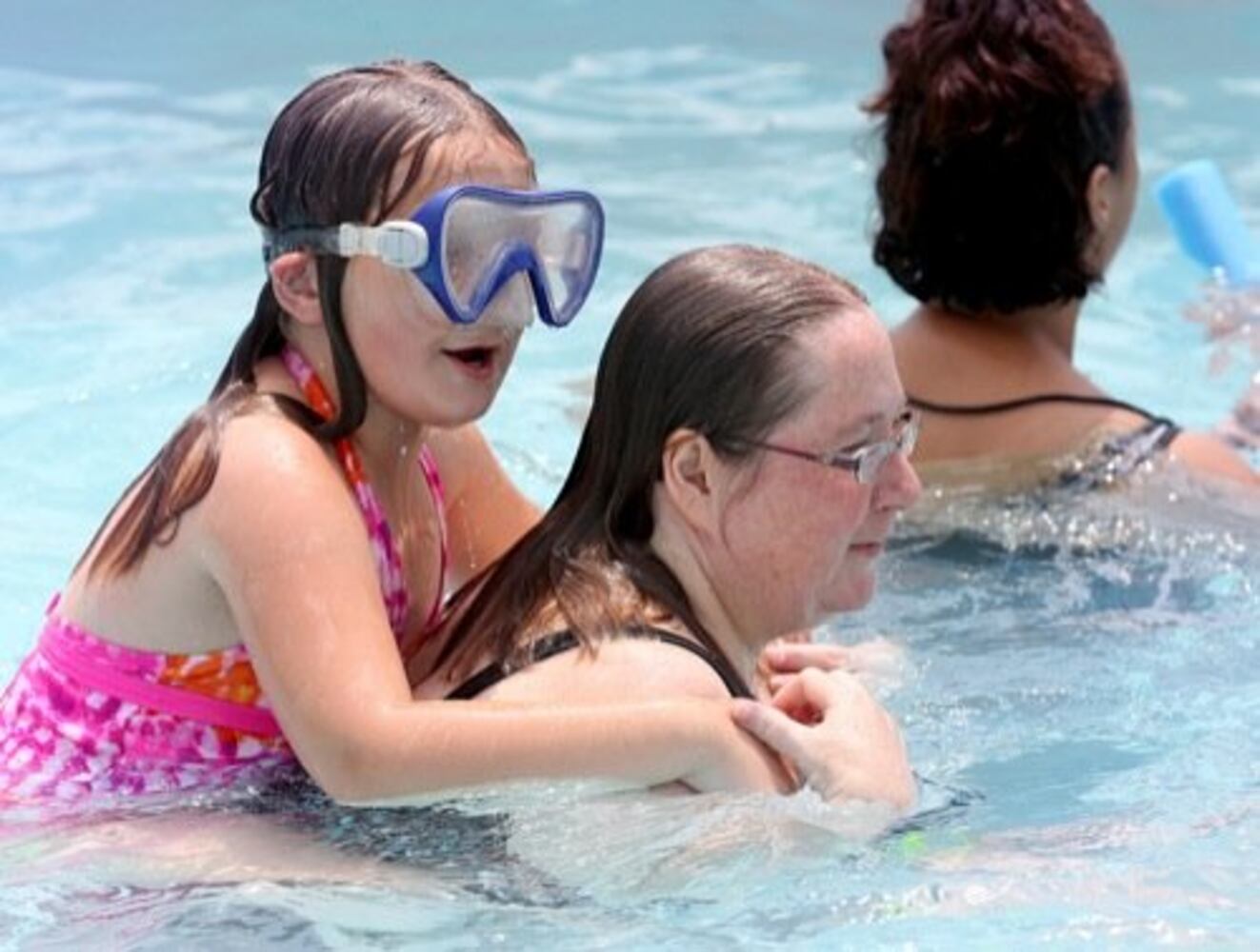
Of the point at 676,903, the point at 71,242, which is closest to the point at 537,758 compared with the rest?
the point at 676,903

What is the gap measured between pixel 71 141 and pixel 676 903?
6.05 m

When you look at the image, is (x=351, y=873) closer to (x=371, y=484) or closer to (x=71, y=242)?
(x=371, y=484)

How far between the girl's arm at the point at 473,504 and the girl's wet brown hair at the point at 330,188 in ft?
1.71

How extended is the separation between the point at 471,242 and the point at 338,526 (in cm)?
44

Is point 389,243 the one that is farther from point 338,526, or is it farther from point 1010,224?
point 1010,224

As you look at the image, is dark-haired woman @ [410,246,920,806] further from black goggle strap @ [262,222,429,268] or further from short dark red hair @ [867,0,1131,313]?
short dark red hair @ [867,0,1131,313]

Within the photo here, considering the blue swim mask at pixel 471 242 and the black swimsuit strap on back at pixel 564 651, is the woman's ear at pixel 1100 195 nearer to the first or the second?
the blue swim mask at pixel 471 242

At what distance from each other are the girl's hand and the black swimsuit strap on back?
76 mm

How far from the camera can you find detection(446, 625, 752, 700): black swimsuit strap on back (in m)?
3.73

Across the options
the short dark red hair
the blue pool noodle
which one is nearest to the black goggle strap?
the short dark red hair

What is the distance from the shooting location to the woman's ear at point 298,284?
3.92m

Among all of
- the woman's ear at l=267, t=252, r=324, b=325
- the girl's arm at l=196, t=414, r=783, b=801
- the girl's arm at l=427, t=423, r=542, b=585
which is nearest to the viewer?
the girl's arm at l=196, t=414, r=783, b=801

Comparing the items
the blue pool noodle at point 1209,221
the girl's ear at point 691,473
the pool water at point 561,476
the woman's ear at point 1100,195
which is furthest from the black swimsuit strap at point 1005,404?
the girl's ear at point 691,473

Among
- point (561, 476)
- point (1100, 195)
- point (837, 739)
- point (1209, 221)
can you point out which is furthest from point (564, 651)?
point (1209, 221)
